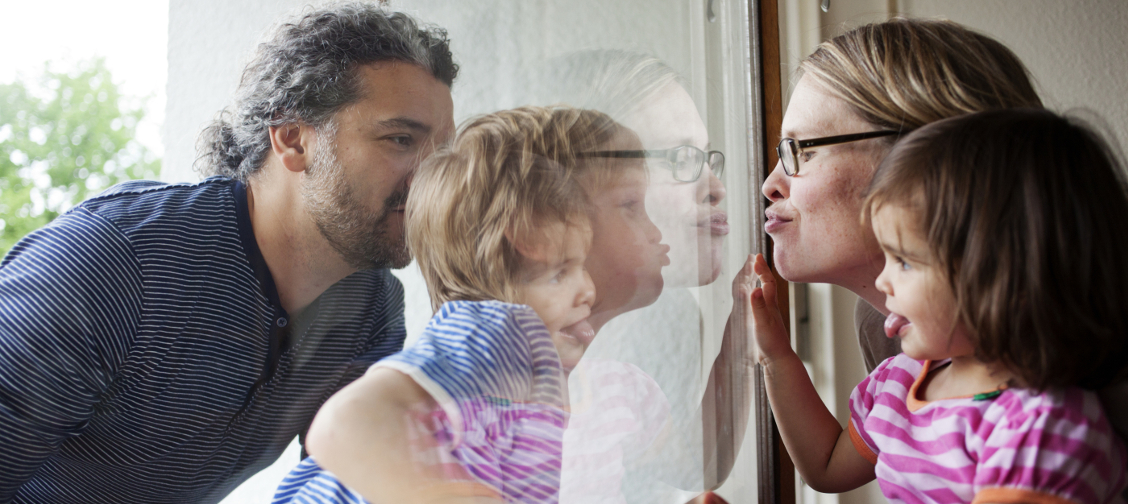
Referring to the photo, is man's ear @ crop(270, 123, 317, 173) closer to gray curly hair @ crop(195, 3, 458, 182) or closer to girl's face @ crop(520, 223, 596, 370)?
gray curly hair @ crop(195, 3, 458, 182)

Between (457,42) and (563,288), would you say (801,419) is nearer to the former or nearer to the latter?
(563,288)

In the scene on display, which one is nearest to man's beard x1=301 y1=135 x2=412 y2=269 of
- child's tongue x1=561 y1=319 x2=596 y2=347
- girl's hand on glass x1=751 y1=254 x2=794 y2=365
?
child's tongue x1=561 y1=319 x2=596 y2=347

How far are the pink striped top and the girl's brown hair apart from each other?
3 centimetres

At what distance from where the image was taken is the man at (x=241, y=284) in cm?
33

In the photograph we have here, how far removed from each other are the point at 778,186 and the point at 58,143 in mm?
666

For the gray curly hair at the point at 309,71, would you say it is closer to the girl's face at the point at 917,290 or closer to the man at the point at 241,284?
the man at the point at 241,284

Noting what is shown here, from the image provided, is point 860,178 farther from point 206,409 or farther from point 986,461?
point 206,409

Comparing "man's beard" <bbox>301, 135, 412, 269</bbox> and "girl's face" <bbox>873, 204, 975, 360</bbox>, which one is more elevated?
"man's beard" <bbox>301, 135, 412, 269</bbox>

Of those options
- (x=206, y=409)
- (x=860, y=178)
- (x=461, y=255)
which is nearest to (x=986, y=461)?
(x=860, y=178)

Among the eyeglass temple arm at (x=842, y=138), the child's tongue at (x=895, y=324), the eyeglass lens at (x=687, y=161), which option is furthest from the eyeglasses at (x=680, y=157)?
the child's tongue at (x=895, y=324)

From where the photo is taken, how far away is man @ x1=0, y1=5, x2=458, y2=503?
1.08 ft

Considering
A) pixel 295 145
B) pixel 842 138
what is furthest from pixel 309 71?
pixel 842 138

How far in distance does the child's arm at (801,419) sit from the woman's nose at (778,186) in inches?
6.3

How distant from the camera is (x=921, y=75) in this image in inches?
25.7
